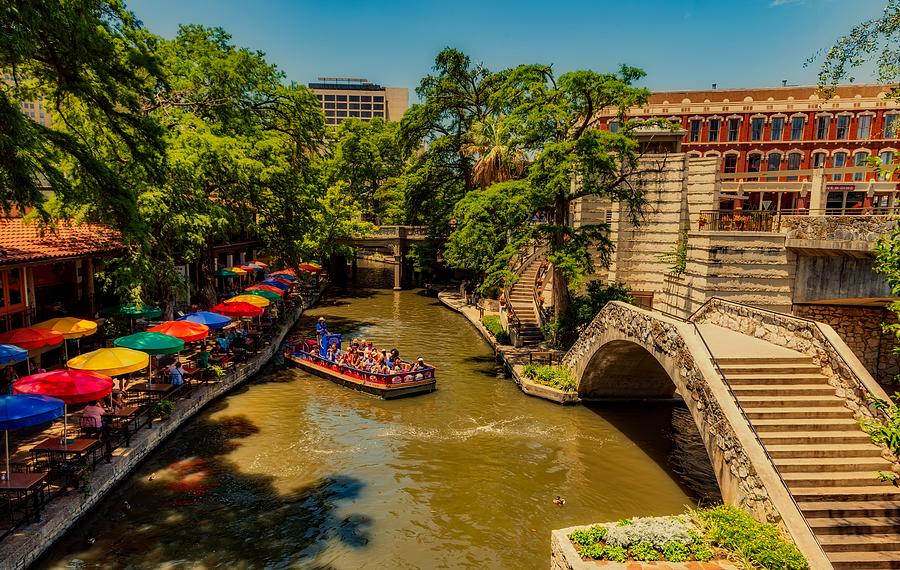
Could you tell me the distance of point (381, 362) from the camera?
80.3 feet

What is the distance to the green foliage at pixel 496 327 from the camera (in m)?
31.6

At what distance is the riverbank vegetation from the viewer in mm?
9961

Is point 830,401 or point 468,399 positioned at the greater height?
point 830,401

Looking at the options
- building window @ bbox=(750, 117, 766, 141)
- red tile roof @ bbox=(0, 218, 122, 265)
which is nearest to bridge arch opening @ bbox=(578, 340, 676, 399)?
red tile roof @ bbox=(0, 218, 122, 265)

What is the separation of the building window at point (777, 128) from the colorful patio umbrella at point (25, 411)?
47676mm

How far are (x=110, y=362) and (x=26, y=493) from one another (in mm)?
4473

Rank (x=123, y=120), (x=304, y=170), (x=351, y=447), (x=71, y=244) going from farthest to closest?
(x=304, y=170) → (x=71, y=244) → (x=351, y=447) → (x=123, y=120)

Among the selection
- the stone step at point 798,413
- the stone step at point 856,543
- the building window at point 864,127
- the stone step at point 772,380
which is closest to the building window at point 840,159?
the building window at point 864,127

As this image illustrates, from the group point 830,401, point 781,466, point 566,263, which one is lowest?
point 781,466

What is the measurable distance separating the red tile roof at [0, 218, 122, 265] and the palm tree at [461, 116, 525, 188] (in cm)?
2159

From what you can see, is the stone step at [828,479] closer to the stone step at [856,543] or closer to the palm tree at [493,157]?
the stone step at [856,543]

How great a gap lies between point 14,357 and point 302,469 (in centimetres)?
935

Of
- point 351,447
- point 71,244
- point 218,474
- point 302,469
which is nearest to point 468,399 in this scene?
point 351,447

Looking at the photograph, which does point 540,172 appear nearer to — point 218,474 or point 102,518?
point 218,474
